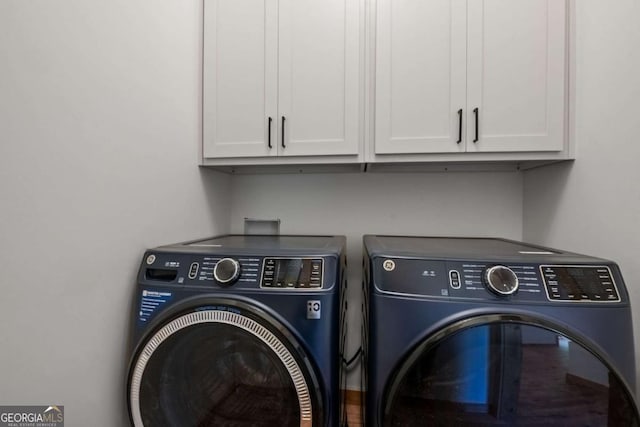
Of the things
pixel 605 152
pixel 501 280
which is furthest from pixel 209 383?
pixel 605 152

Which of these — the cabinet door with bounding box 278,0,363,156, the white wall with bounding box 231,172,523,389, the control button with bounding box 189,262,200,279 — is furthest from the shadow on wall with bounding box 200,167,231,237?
the control button with bounding box 189,262,200,279

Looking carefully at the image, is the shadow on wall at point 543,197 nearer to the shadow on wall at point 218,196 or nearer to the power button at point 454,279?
Answer: the power button at point 454,279

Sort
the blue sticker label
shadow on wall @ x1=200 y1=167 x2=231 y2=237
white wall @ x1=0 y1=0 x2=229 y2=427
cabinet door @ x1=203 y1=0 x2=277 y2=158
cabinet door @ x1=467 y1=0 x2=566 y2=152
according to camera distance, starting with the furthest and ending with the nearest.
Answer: shadow on wall @ x1=200 y1=167 x2=231 y2=237 → cabinet door @ x1=203 y1=0 x2=277 y2=158 → cabinet door @ x1=467 y1=0 x2=566 y2=152 → the blue sticker label → white wall @ x1=0 y1=0 x2=229 y2=427

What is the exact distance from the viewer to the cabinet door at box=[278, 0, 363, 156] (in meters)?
1.06

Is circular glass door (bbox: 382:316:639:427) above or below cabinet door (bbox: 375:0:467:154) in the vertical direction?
below

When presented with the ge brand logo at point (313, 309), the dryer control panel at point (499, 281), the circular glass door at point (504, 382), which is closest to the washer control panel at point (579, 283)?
the dryer control panel at point (499, 281)

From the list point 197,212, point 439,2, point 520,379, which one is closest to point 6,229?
point 197,212

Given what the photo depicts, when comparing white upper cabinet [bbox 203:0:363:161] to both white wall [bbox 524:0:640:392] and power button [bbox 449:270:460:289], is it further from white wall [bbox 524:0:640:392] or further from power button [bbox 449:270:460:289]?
white wall [bbox 524:0:640:392]

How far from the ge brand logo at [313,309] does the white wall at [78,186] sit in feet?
1.87

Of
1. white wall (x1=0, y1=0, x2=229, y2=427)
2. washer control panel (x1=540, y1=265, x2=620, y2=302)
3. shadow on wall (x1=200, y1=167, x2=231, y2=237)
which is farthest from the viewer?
shadow on wall (x1=200, y1=167, x2=231, y2=237)

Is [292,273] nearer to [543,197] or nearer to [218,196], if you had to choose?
[218,196]

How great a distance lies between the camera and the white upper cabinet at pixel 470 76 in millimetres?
977

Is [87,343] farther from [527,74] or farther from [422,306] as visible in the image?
[527,74]

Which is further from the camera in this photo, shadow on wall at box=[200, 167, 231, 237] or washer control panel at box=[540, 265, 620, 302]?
shadow on wall at box=[200, 167, 231, 237]
